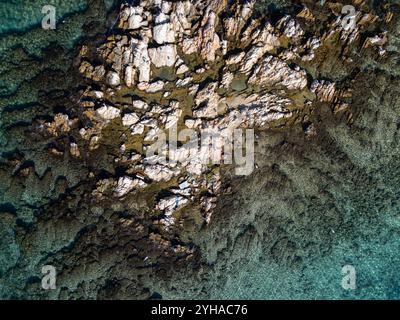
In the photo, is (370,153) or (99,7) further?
(99,7)

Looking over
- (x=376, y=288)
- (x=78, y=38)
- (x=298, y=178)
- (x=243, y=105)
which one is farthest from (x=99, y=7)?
(x=376, y=288)

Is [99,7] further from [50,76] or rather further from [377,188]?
[377,188]

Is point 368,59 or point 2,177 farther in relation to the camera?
point 368,59

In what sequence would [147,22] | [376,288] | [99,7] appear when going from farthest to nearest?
[99,7]
[147,22]
[376,288]

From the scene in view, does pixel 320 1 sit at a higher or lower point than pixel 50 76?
higher

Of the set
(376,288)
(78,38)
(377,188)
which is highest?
(78,38)

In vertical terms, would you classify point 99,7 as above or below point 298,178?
above

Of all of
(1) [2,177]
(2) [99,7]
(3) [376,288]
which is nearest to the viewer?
(3) [376,288]

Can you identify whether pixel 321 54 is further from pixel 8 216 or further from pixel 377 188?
pixel 8 216

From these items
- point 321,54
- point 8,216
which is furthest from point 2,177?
point 321,54
